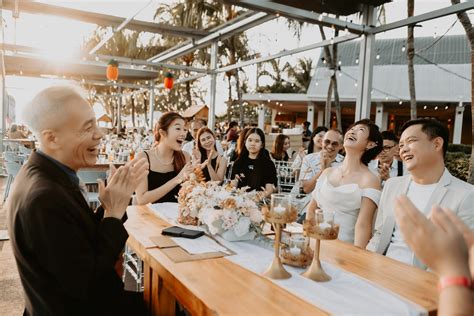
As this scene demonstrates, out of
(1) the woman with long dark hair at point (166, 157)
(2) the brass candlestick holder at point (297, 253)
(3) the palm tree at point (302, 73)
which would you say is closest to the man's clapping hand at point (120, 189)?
(2) the brass candlestick holder at point (297, 253)

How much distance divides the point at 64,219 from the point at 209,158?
3390mm

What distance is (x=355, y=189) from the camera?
268 centimetres

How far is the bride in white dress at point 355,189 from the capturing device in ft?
8.61

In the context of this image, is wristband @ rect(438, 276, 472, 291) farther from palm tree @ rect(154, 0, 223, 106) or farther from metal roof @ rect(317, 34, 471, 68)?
metal roof @ rect(317, 34, 471, 68)

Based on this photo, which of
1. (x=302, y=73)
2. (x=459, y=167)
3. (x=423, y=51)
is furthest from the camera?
(x=302, y=73)

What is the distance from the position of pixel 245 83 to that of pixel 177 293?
3105cm

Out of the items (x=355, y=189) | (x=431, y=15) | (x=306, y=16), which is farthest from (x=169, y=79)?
(x=355, y=189)

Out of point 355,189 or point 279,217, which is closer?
point 279,217

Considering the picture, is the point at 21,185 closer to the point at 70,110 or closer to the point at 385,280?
the point at 70,110

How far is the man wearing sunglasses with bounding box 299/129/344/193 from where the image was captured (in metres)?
4.00

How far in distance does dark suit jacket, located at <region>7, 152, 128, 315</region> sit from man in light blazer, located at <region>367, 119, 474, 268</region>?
70.5 inches

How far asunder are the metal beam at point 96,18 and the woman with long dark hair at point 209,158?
3.10 m

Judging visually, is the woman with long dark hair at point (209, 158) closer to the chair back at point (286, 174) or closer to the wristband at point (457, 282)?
the chair back at point (286, 174)

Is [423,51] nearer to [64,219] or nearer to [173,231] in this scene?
[173,231]
